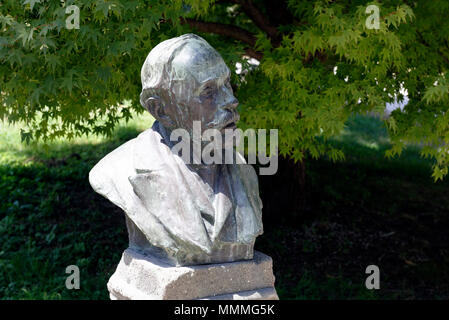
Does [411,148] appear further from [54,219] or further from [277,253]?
[54,219]

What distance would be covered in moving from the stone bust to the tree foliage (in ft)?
3.70

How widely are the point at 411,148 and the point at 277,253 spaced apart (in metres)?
5.60

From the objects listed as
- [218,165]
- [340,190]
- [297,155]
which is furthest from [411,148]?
[218,165]

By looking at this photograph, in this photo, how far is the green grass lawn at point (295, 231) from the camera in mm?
6383

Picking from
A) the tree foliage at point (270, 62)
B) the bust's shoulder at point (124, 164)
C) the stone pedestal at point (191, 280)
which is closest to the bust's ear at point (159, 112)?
the bust's shoulder at point (124, 164)

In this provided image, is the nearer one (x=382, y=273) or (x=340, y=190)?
(x=382, y=273)

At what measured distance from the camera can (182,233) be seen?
118 inches

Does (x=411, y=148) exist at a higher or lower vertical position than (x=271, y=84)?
lower

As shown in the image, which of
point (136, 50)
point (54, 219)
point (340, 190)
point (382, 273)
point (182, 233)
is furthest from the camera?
point (340, 190)

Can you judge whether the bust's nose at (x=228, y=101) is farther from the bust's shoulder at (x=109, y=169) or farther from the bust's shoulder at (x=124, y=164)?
the bust's shoulder at (x=109, y=169)

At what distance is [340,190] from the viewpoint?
8.52 metres

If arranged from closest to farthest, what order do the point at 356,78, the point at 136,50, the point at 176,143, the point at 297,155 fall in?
the point at 176,143
the point at 136,50
the point at 356,78
the point at 297,155

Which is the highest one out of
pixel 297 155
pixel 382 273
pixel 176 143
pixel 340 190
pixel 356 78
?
pixel 356 78

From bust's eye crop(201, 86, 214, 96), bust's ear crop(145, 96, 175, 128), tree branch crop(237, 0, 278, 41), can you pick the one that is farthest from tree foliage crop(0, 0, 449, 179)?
bust's eye crop(201, 86, 214, 96)
